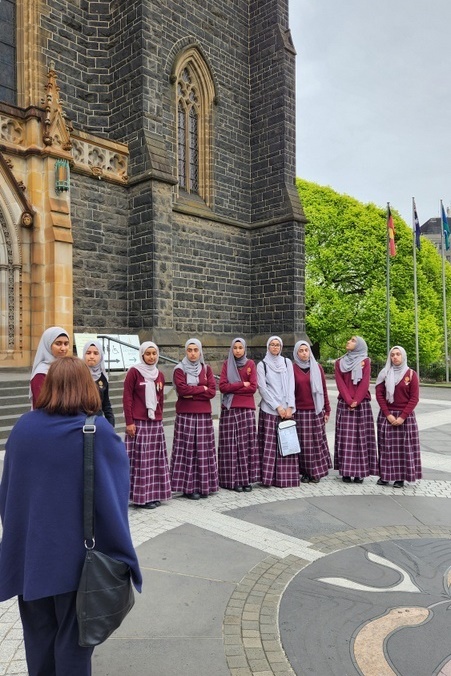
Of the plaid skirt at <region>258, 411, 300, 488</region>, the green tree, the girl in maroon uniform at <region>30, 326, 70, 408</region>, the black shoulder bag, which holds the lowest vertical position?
the plaid skirt at <region>258, 411, 300, 488</region>

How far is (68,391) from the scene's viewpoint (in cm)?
200

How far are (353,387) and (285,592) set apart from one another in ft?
11.5

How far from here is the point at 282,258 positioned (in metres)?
17.2

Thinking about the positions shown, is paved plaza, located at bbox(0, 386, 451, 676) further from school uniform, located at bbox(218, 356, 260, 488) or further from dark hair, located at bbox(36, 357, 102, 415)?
dark hair, located at bbox(36, 357, 102, 415)

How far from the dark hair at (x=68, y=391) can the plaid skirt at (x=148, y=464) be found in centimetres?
346

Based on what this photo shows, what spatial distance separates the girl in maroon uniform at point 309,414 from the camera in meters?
6.52

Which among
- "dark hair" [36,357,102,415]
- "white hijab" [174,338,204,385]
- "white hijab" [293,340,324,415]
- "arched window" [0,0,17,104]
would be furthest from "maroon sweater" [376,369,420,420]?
"arched window" [0,0,17,104]

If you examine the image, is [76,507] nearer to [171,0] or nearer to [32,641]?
[32,641]

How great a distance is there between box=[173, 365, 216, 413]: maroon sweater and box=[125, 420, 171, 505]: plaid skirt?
439 millimetres

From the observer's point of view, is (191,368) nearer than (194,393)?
No

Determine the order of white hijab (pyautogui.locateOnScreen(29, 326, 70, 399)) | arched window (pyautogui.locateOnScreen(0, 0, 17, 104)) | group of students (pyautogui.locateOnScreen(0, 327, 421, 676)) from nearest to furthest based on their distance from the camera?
group of students (pyautogui.locateOnScreen(0, 327, 421, 676)) → white hijab (pyautogui.locateOnScreen(29, 326, 70, 399)) → arched window (pyautogui.locateOnScreen(0, 0, 17, 104))

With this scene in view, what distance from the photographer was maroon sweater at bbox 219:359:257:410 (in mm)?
6129

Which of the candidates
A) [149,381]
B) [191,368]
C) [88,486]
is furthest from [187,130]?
[88,486]

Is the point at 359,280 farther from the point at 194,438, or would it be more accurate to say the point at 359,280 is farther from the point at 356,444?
the point at 194,438
